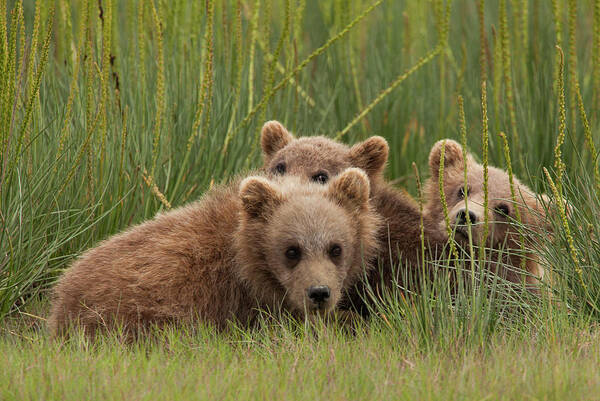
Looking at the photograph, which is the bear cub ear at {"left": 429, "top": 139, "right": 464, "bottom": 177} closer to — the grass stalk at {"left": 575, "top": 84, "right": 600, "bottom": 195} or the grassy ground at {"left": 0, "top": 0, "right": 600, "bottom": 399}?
the grassy ground at {"left": 0, "top": 0, "right": 600, "bottom": 399}

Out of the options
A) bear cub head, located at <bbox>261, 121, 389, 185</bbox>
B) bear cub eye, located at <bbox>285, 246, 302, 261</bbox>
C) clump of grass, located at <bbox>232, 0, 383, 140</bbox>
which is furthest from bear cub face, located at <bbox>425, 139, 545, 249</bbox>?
clump of grass, located at <bbox>232, 0, 383, 140</bbox>

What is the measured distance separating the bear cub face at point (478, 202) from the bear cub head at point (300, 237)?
0.58 metres

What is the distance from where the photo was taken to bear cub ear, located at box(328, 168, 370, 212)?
535 centimetres

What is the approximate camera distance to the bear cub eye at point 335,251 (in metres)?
5.09

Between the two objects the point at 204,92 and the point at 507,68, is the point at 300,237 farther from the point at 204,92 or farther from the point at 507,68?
the point at 507,68

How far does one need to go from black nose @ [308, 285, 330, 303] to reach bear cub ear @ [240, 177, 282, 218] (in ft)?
2.26

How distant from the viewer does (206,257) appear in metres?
5.16

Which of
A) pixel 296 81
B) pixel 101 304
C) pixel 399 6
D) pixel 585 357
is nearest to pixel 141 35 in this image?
pixel 296 81

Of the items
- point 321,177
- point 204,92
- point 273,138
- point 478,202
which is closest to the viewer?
point 478,202

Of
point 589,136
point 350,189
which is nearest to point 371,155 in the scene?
point 350,189

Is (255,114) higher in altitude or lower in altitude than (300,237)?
higher

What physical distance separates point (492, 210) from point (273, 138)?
210 centimetres

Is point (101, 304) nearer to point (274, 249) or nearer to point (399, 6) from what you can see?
point (274, 249)

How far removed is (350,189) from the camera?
5.36 m
